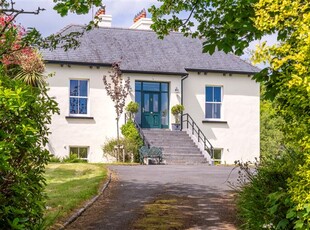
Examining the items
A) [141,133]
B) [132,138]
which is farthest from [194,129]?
[132,138]

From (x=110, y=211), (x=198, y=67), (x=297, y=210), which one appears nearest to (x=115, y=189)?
(x=110, y=211)

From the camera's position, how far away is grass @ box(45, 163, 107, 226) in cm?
957

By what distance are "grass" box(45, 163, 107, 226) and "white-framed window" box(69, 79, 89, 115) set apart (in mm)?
9193

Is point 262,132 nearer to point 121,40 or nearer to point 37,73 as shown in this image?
point 121,40

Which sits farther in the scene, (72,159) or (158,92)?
(158,92)

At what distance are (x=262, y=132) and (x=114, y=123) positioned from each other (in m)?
25.2

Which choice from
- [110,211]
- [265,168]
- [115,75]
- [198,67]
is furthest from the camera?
[198,67]

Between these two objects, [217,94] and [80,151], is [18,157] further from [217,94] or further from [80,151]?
[217,94]

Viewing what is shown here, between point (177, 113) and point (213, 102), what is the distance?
264 cm

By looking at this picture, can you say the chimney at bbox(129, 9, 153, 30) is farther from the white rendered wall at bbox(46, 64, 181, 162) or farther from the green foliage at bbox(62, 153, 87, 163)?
the green foliage at bbox(62, 153, 87, 163)

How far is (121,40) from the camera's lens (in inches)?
1222

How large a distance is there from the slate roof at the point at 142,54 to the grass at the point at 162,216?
58.9ft

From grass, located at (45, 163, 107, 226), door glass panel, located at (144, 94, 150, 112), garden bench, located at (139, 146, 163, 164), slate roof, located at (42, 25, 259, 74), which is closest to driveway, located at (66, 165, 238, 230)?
grass, located at (45, 163, 107, 226)

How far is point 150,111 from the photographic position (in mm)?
29297
